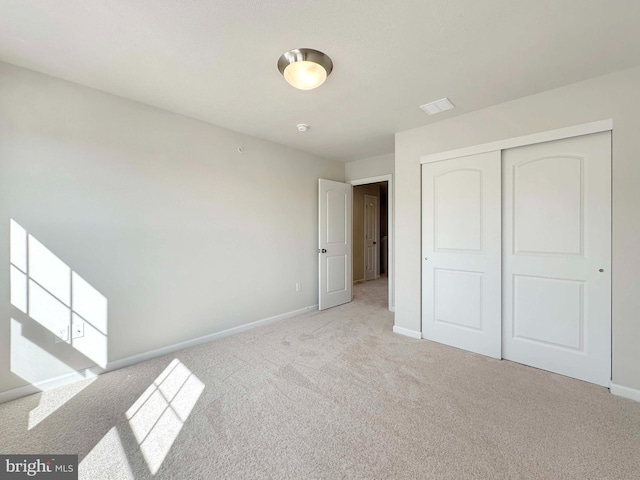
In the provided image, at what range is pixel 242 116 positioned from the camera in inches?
111

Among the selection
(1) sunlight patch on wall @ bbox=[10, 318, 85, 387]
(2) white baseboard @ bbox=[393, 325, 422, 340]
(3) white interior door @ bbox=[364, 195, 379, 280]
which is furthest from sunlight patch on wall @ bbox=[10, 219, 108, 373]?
(3) white interior door @ bbox=[364, 195, 379, 280]

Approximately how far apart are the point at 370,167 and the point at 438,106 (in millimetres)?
1959

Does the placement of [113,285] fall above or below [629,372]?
above

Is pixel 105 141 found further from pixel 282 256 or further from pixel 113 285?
pixel 282 256

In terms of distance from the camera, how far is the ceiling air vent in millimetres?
2466

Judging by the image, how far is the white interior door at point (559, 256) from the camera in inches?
82.9

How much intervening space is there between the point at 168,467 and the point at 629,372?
124 inches

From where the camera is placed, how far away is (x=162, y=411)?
1.84m

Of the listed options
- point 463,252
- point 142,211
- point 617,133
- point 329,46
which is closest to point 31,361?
point 142,211

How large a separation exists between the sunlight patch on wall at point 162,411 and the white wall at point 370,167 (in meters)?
3.71

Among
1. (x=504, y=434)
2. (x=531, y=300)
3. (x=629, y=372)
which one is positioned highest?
(x=531, y=300)

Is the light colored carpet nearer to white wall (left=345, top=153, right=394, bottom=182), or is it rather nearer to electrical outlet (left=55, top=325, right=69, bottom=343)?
electrical outlet (left=55, top=325, right=69, bottom=343)

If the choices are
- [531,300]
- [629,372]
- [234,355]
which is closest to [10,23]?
[234,355]

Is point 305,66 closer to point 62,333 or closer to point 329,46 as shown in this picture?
point 329,46
